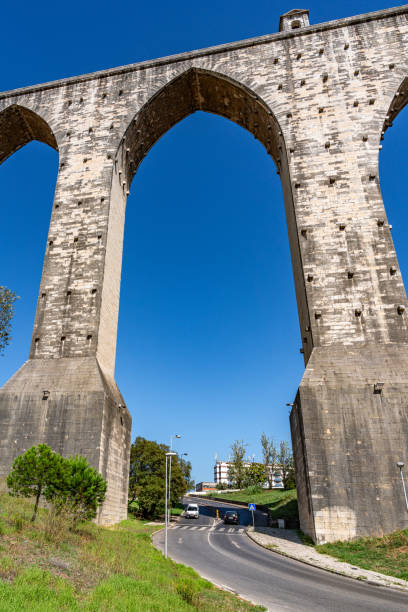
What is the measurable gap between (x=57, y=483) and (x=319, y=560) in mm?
7462

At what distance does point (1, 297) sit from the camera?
72.9 ft

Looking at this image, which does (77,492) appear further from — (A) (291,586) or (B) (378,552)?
(B) (378,552)

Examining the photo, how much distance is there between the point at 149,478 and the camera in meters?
31.9

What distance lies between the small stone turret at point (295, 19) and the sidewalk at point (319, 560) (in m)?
27.4

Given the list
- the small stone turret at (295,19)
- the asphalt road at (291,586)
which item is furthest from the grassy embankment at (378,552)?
the small stone turret at (295,19)

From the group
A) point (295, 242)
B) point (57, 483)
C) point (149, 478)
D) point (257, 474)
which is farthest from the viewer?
point (257, 474)

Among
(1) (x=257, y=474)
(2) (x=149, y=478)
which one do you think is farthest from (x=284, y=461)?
(2) (x=149, y=478)

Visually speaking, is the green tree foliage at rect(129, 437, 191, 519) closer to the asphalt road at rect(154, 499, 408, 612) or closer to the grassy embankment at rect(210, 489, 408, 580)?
the asphalt road at rect(154, 499, 408, 612)

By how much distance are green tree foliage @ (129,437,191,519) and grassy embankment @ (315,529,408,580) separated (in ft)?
71.9

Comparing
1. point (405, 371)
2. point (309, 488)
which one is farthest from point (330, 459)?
point (405, 371)

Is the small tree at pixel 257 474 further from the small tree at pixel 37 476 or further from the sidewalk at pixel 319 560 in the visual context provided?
the small tree at pixel 37 476

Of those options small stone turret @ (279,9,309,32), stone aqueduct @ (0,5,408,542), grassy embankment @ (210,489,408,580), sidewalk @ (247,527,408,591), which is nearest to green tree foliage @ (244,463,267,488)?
sidewalk @ (247,527,408,591)

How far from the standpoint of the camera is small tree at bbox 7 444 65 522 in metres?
10.2

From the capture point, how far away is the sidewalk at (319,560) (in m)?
8.95
